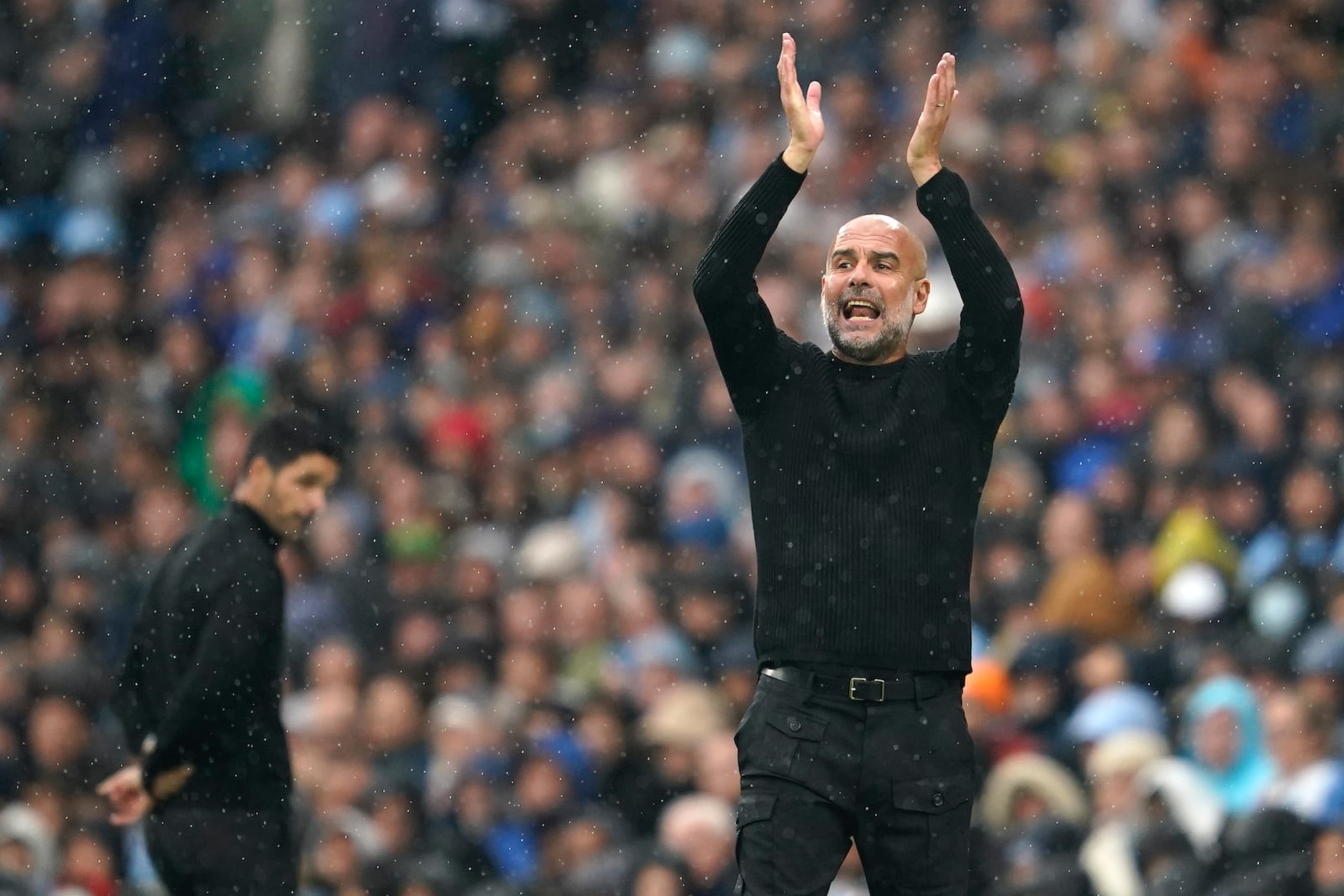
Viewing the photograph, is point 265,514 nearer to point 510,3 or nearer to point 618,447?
point 618,447

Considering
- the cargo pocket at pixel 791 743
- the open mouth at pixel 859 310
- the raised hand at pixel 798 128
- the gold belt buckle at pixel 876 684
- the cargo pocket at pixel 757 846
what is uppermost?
the raised hand at pixel 798 128

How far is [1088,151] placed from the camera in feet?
38.1

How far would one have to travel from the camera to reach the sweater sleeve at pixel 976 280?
199 inches

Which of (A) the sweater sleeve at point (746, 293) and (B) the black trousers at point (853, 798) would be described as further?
(A) the sweater sleeve at point (746, 293)

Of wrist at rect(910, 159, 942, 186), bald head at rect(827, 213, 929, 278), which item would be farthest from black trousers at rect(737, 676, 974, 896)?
wrist at rect(910, 159, 942, 186)

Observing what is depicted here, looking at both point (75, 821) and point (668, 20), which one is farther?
point (668, 20)

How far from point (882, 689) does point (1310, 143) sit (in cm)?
693

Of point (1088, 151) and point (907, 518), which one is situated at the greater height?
point (1088, 151)

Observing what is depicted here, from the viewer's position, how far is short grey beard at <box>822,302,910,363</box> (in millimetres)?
5207

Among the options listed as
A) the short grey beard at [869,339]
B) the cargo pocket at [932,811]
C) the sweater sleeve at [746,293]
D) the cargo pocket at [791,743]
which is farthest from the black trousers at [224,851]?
the short grey beard at [869,339]

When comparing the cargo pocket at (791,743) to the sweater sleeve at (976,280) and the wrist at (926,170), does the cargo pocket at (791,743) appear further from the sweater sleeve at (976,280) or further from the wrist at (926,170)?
the wrist at (926,170)

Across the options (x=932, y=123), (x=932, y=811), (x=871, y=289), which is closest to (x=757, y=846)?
(x=932, y=811)

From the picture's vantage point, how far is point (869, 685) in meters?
4.97

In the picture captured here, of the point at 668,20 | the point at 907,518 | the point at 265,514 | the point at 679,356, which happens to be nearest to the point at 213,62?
the point at 668,20
